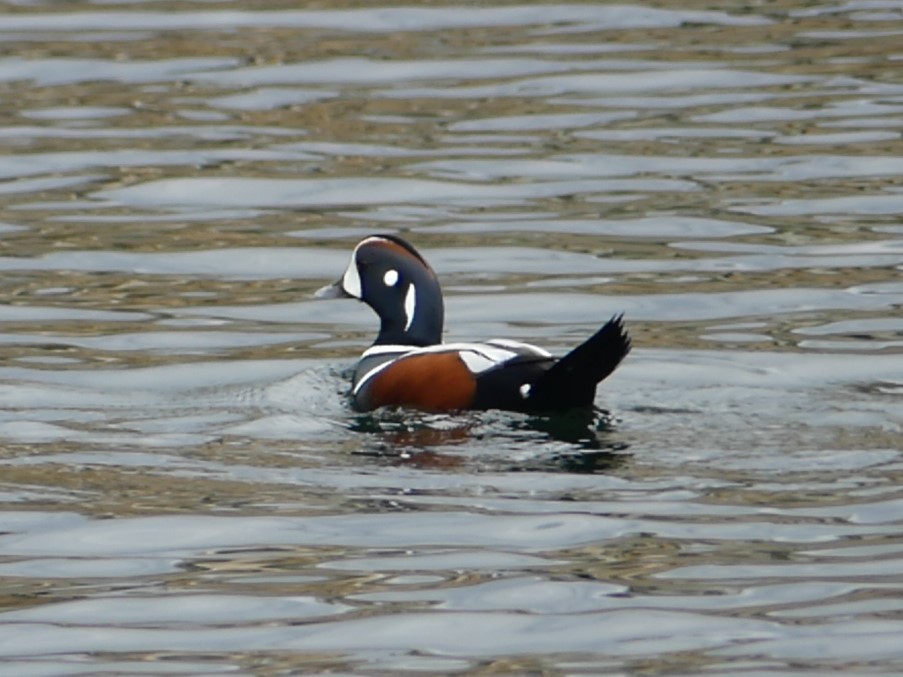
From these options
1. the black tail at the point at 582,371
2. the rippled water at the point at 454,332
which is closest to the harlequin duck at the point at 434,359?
the black tail at the point at 582,371

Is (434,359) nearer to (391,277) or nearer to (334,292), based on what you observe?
(391,277)

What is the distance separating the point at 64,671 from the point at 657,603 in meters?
1.53

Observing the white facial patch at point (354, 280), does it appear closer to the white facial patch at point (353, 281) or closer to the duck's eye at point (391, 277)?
the white facial patch at point (353, 281)

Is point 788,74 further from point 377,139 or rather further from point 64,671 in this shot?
point 64,671

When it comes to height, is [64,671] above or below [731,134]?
below

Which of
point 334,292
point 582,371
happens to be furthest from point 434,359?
point 334,292

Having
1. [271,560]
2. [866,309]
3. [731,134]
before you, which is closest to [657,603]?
[271,560]

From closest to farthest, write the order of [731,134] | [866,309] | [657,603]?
1. [657,603]
2. [866,309]
3. [731,134]

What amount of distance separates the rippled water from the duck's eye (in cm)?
56

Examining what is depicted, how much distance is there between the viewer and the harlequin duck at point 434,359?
8.20 meters

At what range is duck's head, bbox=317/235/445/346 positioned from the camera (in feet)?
30.9

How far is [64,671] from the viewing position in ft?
18.3

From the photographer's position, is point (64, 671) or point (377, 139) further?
point (377, 139)

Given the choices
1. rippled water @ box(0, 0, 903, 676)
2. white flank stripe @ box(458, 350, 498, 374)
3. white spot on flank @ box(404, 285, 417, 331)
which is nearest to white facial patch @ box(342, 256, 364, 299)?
white spot on flank @ box(404, 285, 417, 331)
